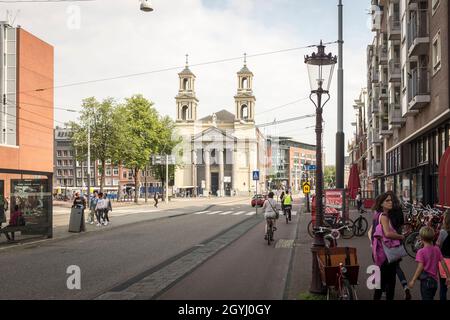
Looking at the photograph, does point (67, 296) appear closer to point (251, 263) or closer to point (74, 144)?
point (251, 263)

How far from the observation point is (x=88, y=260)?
13.1 meters

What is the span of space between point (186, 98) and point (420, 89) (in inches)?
3850

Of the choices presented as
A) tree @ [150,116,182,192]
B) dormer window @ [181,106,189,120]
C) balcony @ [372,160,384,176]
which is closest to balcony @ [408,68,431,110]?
balcony @ [372,160,384,176]

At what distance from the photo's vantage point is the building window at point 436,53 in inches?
803

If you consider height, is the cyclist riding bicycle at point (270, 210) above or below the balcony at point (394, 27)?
below

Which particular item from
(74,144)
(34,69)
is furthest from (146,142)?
(34,69)

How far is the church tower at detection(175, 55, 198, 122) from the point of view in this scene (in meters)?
118

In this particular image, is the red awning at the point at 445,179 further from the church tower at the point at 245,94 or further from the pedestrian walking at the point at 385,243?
the church tower at the point at 245,94

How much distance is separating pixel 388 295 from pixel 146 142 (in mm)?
56460

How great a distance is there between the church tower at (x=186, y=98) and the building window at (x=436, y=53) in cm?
9771

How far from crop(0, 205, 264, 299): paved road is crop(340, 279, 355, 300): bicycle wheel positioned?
4.09 m

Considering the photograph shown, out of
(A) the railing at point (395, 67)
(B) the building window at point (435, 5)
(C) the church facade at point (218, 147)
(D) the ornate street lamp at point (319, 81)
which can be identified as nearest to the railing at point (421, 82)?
(B) the building window at point (435, 5)

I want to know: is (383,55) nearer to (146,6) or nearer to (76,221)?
(76,221)

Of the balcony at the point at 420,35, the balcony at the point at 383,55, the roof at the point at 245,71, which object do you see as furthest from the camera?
the roof at the point at 245,71
